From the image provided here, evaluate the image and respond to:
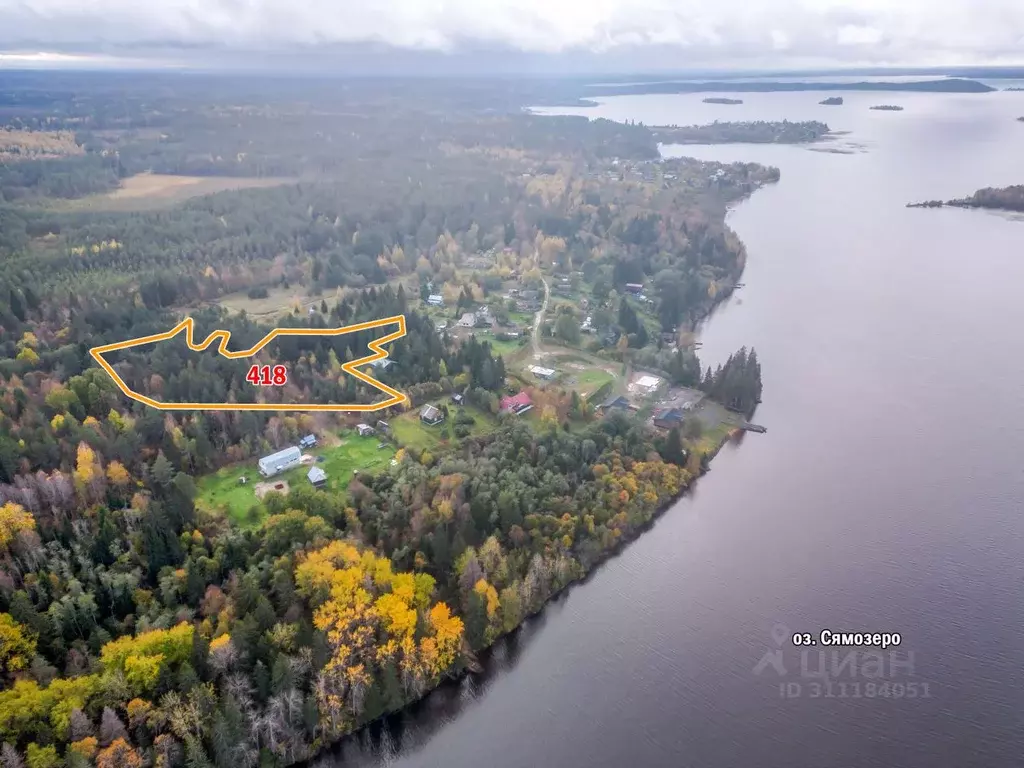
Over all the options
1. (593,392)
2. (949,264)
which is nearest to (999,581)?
(593,392)

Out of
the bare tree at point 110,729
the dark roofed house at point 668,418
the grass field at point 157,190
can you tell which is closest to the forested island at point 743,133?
the grass field at point 157,190

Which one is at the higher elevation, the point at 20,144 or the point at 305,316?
the point at 20,144

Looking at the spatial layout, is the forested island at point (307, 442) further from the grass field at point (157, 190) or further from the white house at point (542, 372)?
the grass field at point (157, 190)

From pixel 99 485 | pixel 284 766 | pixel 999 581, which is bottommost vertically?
pixel 284 766

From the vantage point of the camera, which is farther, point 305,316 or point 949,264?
point 949,264

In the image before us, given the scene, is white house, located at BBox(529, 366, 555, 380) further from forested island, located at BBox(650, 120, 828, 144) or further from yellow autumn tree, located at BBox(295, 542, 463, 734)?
forested island, located at BBox(650, 120, 828, 144)

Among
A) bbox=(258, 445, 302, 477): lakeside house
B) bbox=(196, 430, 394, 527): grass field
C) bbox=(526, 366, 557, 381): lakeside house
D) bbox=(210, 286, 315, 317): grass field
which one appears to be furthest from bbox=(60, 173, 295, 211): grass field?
bbox=(258, 445, 302, 477): lakeside house

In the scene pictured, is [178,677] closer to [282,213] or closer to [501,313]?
[501,313]
